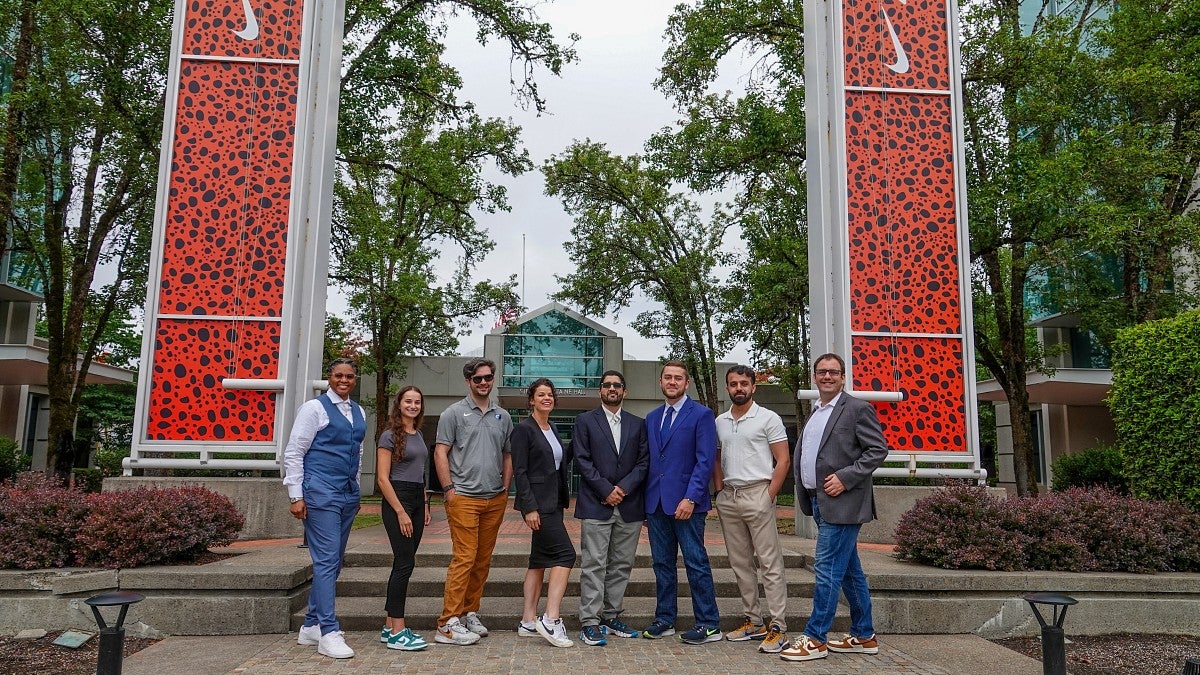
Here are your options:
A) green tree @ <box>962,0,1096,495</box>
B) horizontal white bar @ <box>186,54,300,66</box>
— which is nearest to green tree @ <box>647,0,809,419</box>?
green tree @ <box>962,0,1096,495</box>

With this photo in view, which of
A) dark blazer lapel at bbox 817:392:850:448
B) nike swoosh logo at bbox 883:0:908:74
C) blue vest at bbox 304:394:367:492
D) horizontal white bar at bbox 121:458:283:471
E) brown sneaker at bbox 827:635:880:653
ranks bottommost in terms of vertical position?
brown sneaker at bbox 827:635:880:653

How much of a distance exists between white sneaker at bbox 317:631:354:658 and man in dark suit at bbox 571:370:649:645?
1546mm

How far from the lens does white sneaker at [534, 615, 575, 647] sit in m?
5.45

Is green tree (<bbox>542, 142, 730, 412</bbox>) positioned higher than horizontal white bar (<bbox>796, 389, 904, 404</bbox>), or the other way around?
green tree (<bbox>542, 142, 730, 412</bbox>)

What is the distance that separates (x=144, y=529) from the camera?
6.13 metres

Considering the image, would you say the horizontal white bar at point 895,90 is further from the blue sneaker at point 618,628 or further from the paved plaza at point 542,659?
the blue sneaker at point 618,628

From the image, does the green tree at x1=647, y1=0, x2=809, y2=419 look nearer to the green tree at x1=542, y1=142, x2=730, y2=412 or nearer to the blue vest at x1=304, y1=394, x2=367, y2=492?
the green tree at x1=542, y1=142, x2=730, y2=412

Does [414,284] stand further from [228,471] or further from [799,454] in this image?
[799,454]

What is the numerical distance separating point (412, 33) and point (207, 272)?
698 centimetres

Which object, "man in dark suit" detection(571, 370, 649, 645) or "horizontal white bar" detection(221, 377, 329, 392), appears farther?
"horizontal white bar" detection(221, 377, 329, 392)

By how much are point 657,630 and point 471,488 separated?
1.65 m

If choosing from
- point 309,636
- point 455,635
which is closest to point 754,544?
point 455,635

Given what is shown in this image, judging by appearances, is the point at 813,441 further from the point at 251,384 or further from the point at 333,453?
the point at 251,384

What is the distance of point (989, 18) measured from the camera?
12469mm
